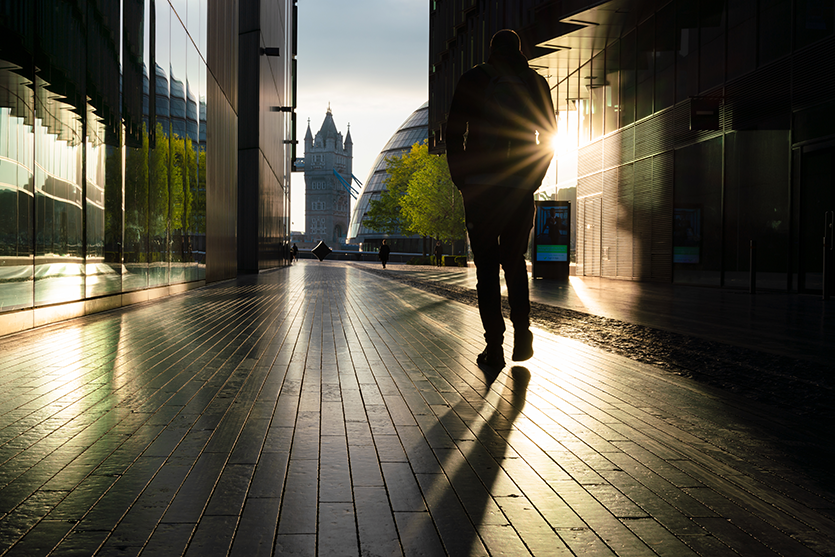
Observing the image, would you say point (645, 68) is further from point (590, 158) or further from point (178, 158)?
point (178, 158)

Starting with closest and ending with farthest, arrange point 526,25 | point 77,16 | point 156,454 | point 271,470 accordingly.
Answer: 1. point 271,470
2. point 156,454
3. point 77,16
4. point 526,25

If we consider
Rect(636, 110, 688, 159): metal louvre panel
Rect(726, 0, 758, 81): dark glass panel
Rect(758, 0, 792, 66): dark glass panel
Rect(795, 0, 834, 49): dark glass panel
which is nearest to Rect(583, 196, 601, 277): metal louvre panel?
Rect(636, 110, 688, 159): metal louvre panel

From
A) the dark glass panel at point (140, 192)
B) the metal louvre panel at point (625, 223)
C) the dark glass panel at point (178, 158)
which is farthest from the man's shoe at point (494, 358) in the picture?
the metal louvre panel at point (625, 223)

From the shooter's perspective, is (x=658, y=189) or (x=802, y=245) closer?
(x=802, y=245)

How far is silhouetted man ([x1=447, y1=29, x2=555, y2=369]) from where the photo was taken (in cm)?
487

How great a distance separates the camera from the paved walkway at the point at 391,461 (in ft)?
6.58

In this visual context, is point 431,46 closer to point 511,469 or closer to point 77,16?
point 77,16

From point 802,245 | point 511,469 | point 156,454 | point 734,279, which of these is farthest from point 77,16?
point 734,279

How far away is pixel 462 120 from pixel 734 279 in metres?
13.1

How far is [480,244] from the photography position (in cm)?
499

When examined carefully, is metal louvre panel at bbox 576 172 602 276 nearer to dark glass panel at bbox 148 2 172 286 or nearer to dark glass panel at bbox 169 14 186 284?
dark glass panel at bbox 169 14 186 284

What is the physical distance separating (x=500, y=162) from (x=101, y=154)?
287 inches

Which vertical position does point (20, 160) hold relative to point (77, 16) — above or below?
below

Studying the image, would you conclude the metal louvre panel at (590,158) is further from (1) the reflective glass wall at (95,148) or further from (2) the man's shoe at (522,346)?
(2) the man's shoe at (522,346)
